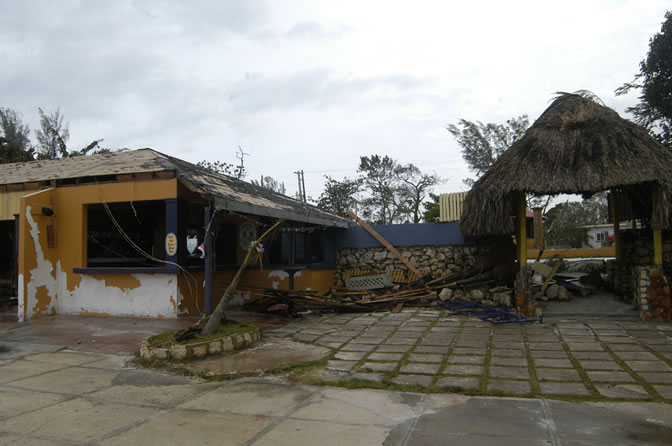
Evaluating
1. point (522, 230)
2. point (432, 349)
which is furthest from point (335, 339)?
point (522, 230)

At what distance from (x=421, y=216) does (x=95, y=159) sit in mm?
25171

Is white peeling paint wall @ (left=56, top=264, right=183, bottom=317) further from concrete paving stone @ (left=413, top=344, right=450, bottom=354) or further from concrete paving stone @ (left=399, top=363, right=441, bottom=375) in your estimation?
concrete paving stone @ (left=399, top=363, right=441, bottom=375)

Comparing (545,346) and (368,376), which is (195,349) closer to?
(368,376)

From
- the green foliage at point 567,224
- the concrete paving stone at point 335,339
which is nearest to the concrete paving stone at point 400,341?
the concrete paving stone at point 335,339

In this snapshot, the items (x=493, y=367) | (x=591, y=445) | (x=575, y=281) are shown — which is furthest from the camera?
(x=575, y=281)

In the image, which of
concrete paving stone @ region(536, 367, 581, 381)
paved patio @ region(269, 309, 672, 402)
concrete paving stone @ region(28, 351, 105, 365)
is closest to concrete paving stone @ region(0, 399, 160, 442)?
concrete paving stone @ region(28, 351, 105, 365)

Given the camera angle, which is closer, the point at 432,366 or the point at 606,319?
the point at 432,366

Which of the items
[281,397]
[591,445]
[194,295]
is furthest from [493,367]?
[194,295]

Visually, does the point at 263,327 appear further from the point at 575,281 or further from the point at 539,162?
the point at 575,281

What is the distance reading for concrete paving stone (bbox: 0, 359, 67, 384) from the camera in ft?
17.7

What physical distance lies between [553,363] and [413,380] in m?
1.86

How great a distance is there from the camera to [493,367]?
18.2 feet

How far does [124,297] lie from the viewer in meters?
9.38

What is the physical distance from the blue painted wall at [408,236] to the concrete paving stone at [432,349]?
608 cm
